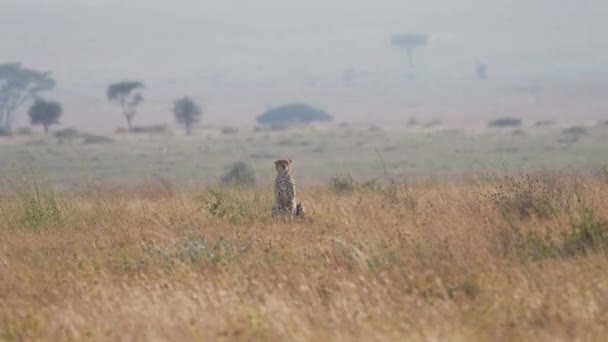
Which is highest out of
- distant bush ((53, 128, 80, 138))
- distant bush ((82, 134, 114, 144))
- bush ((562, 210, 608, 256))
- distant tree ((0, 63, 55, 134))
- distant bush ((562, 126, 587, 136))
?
distant tree ((0, 63, 55, 134))

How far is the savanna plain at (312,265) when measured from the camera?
700cm

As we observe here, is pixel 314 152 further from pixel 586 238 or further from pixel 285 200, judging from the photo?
pixel 586 238

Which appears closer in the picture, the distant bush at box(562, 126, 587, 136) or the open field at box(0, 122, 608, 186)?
the open field at box(0, 122, 608, 186)

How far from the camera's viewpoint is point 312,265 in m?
8.80

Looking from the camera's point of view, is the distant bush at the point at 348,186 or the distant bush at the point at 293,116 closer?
the distant bush at the point at 348,186

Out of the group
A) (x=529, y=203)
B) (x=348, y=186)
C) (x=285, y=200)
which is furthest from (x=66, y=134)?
(x=529, y=203)

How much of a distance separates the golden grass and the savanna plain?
0.02 meters

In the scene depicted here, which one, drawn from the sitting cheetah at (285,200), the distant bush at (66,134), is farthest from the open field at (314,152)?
the sitting cheetah at (285,200)

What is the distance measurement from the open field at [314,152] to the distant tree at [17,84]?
2554cm

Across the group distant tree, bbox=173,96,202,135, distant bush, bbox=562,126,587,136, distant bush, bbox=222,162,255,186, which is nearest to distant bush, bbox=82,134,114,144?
distant tree, bbox=173,96,202,135

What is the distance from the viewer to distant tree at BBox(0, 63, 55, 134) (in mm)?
81250

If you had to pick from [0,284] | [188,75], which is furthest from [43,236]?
[188,75]

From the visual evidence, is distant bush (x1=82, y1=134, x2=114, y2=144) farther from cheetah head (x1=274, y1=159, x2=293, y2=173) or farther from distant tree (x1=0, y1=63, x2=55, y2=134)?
cheetah head (x1=274, y1=159, x2=293, y2=173)

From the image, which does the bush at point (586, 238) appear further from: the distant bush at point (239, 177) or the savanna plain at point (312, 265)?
the distant bush at point (239, 177)
